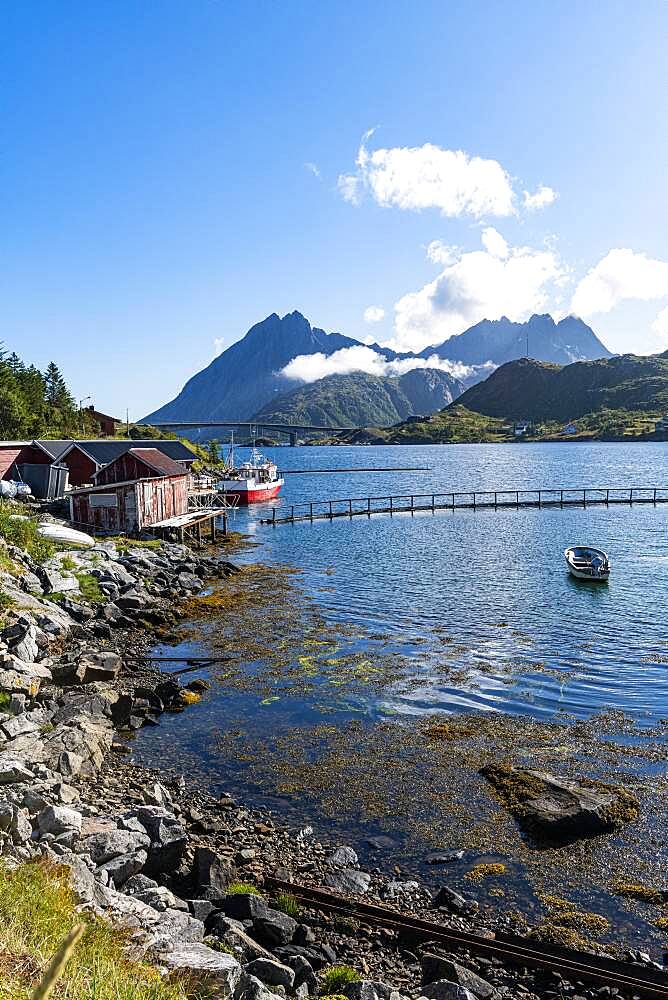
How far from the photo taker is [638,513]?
8188cm

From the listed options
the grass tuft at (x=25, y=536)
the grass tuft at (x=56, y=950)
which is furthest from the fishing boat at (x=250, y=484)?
the grass tuft at (x=56, y=950)

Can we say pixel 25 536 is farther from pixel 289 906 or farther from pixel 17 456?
pixel 289 906

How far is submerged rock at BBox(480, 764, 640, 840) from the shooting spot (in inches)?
661

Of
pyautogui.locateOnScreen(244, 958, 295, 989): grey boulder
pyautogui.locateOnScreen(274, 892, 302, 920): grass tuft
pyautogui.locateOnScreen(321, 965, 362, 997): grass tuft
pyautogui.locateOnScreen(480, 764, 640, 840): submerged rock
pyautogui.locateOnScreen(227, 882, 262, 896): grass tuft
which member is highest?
pyautogui.locateOnScreen(244, 958, 295, 989): grey boulder

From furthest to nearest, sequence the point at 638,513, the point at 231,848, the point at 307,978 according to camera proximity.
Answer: the point at 638,513
the point at 231,848
the point at 307,978

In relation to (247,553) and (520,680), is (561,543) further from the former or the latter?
(520,680)

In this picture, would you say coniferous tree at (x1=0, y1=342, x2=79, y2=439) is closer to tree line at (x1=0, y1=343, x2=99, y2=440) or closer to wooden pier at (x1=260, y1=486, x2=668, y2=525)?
tree line at (x1=0, y1=343, x2=99, y2=440)

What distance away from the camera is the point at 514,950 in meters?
12.5

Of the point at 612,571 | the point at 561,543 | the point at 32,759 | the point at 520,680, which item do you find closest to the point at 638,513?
the point at 561,543

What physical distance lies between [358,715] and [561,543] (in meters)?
43.6

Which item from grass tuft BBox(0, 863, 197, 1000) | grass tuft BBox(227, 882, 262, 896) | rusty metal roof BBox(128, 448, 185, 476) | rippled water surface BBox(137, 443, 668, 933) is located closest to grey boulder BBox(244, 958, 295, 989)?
grass tuft BBox(0, 863, 197, 1000)

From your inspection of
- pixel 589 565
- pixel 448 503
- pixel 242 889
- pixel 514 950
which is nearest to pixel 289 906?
pixel 242 889

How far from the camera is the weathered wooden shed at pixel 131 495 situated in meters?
55.3

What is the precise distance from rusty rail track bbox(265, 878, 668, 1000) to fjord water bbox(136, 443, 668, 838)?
3386 mm
